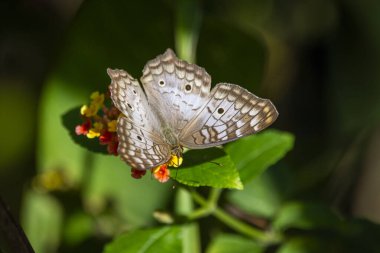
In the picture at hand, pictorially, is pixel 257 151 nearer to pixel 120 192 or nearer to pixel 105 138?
pixel 105 138

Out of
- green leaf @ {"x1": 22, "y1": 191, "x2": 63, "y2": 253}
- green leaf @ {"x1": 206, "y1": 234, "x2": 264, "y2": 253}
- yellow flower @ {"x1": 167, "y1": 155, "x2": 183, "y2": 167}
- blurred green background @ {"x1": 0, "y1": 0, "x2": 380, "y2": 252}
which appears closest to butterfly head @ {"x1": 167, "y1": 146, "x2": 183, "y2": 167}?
yellow flower @ {"x1": 167, "y1": 155, "x2": 183, "y2": 167}

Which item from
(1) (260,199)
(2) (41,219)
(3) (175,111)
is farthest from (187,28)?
(2) (41,219)

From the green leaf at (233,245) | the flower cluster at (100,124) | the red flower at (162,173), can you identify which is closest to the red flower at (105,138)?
the flower cluster at (100,124)

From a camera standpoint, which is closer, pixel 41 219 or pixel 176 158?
pixel 176 158

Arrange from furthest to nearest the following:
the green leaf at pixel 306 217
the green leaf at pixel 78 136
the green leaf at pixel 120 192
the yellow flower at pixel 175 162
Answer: the green leaf at pixel 120 192
the green leaf at pixel 306 217
the green leaf at pixel 78 136
the yellow flower at pixel 175 162

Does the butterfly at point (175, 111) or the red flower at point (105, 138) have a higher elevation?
the butterfly at point (175, 111)

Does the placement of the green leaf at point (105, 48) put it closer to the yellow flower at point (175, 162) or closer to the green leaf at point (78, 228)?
the green leaf at point (78, 228)

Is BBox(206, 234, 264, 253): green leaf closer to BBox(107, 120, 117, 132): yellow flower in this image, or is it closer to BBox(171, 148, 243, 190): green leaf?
BBox(171, 148, 243, 190): green leaf
